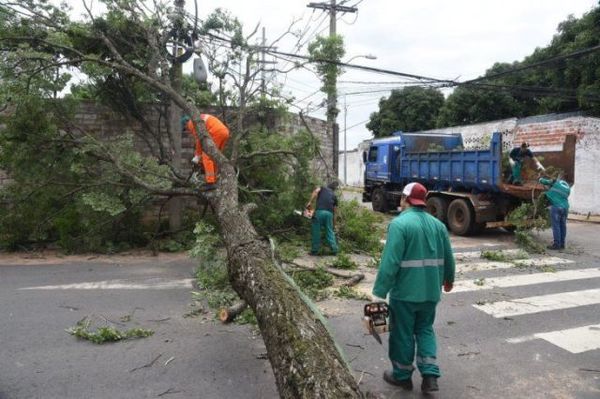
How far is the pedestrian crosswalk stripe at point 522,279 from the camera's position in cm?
704

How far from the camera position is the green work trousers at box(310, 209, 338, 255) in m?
9.02

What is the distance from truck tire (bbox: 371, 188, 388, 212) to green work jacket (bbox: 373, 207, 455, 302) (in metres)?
12.4

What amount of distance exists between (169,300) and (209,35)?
607cm

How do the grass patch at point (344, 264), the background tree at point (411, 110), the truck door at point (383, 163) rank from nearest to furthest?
the grass patch at point (344, 264) → the truck door at point (383, 163) → the background tree at point (411, 110)

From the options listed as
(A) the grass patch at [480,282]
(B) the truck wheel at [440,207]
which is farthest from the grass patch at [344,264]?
(B) the truck wheel at [440,207]

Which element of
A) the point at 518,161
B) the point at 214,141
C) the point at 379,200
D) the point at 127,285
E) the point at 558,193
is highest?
the point at 214,141

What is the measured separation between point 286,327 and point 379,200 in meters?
13.2

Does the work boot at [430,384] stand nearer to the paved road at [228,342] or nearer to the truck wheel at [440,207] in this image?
the paved road at [228,342]

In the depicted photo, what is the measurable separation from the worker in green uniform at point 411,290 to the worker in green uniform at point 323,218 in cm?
516

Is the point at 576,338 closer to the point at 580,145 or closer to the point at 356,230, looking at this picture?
the point at 356,230

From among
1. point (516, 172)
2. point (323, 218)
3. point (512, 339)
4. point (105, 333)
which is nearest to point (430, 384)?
point (512, 339)

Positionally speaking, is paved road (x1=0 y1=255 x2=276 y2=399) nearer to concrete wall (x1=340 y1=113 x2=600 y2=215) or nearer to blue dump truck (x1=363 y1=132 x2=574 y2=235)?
blue dump truck (x1=363 y1=132 x2=574 y2=235)

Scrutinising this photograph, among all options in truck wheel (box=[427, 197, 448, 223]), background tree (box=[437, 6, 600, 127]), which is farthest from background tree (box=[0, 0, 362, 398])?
background tree (box=[437, 6, 600, 127])

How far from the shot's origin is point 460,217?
12.1 m
